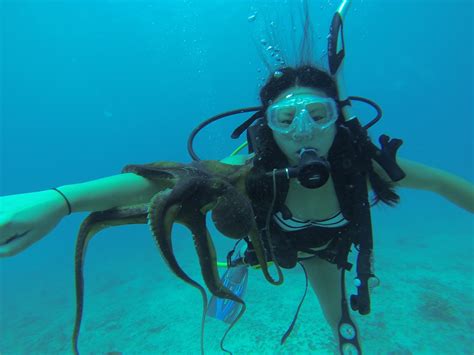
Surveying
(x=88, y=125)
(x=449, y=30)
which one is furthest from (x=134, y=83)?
(x=449, y=30)

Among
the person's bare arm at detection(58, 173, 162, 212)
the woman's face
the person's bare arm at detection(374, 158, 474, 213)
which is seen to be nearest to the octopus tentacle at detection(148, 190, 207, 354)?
the person's bare arm at detection(58, 173, 162, 212)

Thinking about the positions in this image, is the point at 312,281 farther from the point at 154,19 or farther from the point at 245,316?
the point at 154,19

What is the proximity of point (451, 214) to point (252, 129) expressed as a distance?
102 ft

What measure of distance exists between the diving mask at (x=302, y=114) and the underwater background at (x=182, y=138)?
1045 mm

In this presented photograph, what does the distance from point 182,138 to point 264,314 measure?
113m

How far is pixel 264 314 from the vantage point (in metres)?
8.66

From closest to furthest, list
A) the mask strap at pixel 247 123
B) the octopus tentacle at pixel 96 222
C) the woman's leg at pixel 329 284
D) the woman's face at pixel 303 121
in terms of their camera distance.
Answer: the octopus tentacle at pixel 96 222 < the woman's face at pixel 303 121 < the mask strap at pixel 247 123 < the woman's leg at pixel 329 284

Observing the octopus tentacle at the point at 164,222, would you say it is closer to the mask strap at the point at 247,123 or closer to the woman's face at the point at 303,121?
the woman's face at the point at 303,121

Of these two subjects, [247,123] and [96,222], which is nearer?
[96,222]

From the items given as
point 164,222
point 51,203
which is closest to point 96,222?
point 51,203

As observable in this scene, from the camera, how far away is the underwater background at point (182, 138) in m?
8.22

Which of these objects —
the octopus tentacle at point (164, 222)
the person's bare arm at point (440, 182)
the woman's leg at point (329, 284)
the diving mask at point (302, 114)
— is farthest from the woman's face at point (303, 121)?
the woman's leg at point (329, 284)

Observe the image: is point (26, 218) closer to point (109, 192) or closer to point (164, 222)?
point (109, 192)

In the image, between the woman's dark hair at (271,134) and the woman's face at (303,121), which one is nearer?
the woman's face at (303,121)
